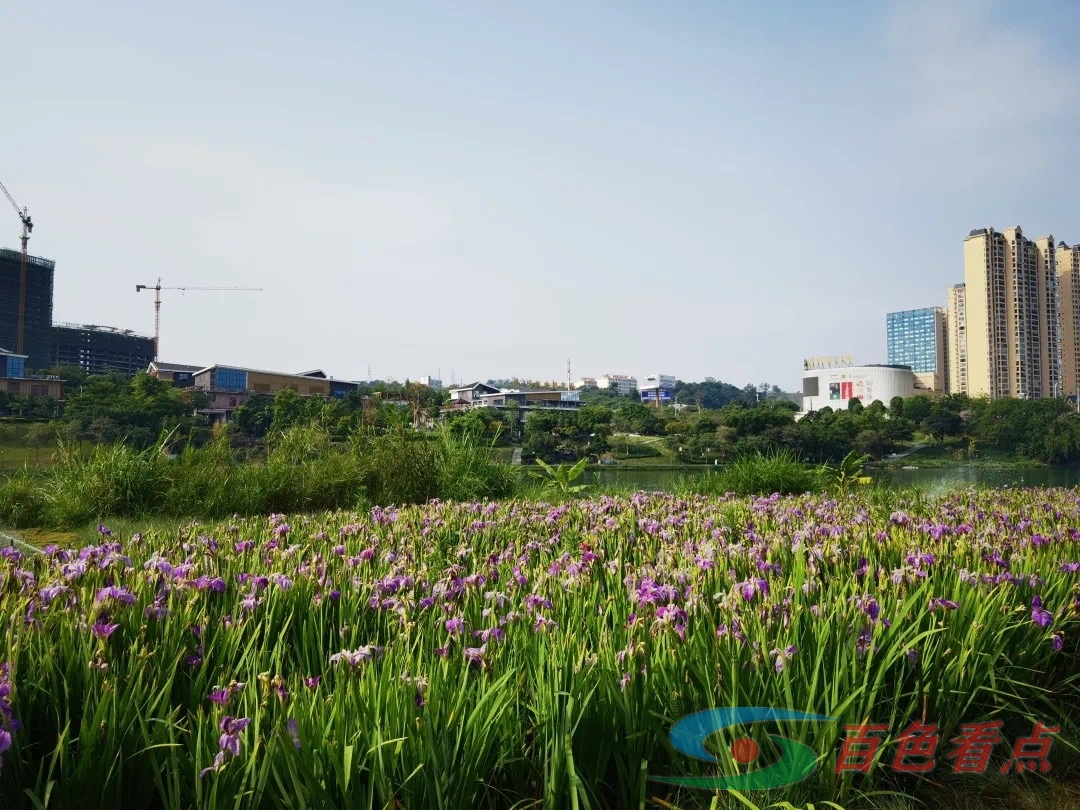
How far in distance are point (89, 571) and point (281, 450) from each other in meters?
5.61

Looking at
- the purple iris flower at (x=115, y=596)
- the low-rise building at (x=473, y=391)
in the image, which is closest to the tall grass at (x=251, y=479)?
the purple iris flower at (x=115, y=596)

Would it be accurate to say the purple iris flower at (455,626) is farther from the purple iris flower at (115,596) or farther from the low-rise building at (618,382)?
the low-rise building at (618,382)

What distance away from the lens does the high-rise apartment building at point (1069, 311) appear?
8806cm

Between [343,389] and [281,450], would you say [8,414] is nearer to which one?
[343,389]

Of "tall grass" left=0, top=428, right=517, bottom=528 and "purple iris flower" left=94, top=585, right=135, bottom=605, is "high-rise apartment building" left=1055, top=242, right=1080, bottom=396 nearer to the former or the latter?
"tall grass" left=0, top=428, right=517, bottom=528

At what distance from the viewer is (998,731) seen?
6.35ft

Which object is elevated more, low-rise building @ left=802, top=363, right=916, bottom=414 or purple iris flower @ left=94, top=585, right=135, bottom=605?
low-rise building @ left=802, top=363, right=916, bottom=414

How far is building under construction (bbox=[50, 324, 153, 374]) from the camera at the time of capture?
111312 mm

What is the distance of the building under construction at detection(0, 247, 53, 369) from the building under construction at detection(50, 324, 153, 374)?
175cm

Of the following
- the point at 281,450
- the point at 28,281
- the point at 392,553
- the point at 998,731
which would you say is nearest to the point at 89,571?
the point at 392,553

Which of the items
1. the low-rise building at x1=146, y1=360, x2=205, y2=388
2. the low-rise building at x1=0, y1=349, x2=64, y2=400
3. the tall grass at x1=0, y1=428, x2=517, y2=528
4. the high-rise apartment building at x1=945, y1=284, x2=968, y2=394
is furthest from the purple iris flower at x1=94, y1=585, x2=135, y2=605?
the high-rise apartment building at x1=945, y1=284, x2=968, y2=394

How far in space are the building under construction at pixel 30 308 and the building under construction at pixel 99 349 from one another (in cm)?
175

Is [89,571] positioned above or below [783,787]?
above

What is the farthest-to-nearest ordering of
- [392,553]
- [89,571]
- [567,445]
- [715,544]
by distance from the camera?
[567,445] → [715,544] → [392,553] → [89,571]
